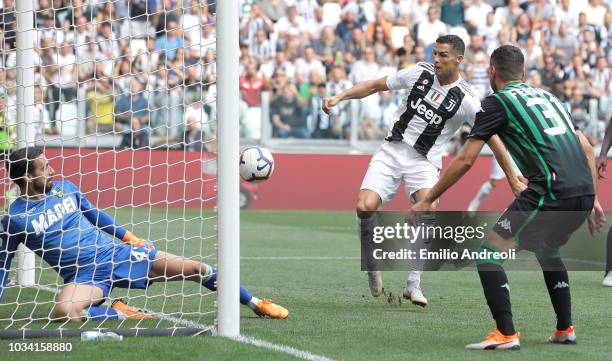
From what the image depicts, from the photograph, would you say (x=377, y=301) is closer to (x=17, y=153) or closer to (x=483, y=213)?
(x=17, y=153)

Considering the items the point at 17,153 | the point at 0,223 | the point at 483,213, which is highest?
the point at 17,153

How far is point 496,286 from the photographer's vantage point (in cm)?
588

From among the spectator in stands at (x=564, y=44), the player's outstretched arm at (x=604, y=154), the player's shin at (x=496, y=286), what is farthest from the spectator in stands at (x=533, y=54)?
the player's shin at (x=496, y=286)

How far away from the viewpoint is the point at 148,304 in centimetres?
818

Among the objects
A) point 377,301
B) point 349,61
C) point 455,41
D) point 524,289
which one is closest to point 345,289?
point 377,301

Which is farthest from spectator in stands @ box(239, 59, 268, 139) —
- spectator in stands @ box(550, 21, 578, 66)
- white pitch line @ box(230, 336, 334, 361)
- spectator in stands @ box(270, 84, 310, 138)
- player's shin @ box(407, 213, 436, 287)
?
white pitch line @ box(230, 336, 334, 361)

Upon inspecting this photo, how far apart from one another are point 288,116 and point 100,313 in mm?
13242

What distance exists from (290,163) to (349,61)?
2575 mm

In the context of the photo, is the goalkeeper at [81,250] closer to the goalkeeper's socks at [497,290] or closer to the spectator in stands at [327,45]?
the goalkeeper's socks at [497,290]

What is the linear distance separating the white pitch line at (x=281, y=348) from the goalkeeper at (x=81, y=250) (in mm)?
898

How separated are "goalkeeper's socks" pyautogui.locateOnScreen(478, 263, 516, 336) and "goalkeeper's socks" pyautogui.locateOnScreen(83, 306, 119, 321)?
260cm

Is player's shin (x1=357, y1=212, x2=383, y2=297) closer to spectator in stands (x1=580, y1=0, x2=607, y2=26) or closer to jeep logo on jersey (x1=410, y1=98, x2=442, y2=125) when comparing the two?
jeep logo on jersey (x1=410, y1=98, x2=442, y2=125)

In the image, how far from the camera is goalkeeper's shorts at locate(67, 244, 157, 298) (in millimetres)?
7285

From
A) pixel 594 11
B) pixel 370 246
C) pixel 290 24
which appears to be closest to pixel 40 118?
pixel 370 246
